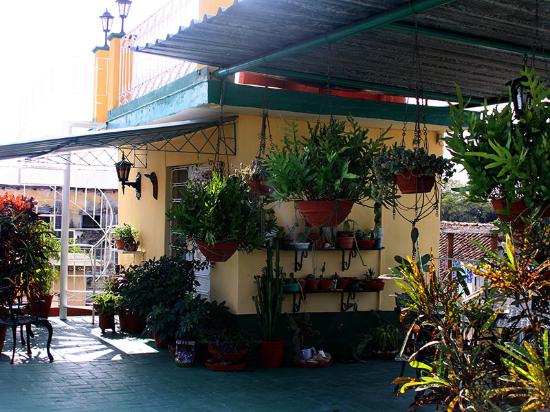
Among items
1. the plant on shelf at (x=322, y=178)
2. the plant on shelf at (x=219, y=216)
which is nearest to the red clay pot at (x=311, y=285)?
the plant on shelf at (x=219, y=216)

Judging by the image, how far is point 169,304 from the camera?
921 centimetres

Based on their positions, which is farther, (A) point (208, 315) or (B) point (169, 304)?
(B) point (169, 304)

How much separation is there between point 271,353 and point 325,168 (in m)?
3.61

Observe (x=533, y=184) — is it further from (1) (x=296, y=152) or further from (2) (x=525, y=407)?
(1) (x=296, y=152)

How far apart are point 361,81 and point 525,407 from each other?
5.18 meters

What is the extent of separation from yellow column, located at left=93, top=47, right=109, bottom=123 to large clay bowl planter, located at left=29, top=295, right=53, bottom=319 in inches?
133

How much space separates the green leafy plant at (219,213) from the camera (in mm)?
7266

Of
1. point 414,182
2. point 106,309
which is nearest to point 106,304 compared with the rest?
point 106,309

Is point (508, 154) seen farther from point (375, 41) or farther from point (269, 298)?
point (269, 298)

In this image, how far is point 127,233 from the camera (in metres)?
11.9

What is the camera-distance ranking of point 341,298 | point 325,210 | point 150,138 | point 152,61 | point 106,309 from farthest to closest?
point 152,61 → point 106,309 → point 150,138 → point 341,298 → point 325,210

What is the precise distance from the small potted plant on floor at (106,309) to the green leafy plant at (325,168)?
540 cm

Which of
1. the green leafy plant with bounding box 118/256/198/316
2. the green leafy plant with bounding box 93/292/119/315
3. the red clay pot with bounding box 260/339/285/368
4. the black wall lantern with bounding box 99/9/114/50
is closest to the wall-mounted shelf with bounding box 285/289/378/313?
the red clay pot with bounding box 260/339/285/368

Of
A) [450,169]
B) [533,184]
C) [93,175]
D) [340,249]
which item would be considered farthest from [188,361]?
[93,175]
